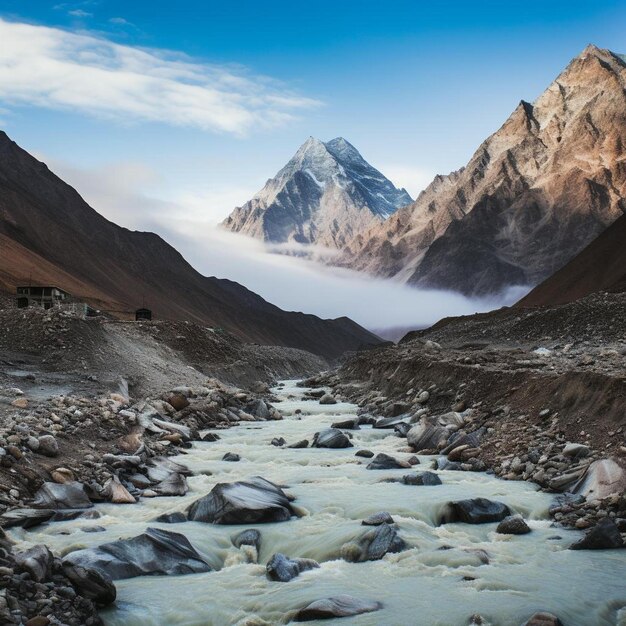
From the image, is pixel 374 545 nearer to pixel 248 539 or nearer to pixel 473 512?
pixel 248 539

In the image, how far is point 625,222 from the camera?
8706 cm

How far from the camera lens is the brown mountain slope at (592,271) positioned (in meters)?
81.8

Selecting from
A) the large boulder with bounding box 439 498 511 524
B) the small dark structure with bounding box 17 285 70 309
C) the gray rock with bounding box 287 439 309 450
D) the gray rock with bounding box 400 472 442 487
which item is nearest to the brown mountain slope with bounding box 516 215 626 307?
the small dark structure with bounding box 17 285 70 309

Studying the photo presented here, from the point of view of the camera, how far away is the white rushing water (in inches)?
398

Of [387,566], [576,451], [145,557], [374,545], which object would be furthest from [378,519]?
[576,451]

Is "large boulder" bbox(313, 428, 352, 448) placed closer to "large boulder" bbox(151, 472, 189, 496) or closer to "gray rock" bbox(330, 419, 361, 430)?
"gray rock" bbox(330, 419, 361, 430)

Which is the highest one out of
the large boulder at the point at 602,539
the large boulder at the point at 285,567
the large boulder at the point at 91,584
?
the large boulder at the point at 602,539

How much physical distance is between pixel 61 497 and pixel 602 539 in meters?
11.4

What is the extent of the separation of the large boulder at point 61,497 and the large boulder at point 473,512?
26.7ft

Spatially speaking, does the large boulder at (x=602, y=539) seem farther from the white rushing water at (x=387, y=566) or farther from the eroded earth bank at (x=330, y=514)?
the white rushing water at (x=387, y=566)

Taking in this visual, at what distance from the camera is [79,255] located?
14512 cm

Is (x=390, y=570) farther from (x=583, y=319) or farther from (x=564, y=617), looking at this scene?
(x=583, y=319)

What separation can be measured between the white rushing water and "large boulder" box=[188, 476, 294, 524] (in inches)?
11.4

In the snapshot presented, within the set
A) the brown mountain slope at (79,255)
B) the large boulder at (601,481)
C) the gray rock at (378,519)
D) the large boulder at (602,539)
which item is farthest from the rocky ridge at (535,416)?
the brown mountain slope at (79,255)
